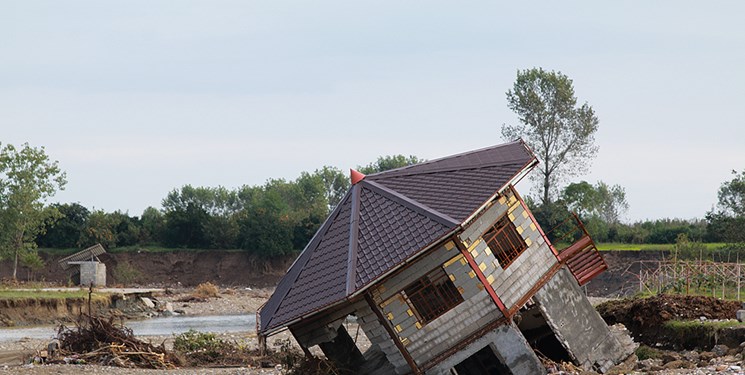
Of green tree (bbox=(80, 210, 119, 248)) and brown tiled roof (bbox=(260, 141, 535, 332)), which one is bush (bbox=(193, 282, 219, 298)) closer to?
green tree (bbox=(80, 210, 119, 248))

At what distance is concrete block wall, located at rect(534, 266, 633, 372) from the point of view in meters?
25.3

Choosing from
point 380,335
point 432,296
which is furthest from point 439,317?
point 380,335

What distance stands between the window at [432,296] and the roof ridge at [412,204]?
1.20 metres

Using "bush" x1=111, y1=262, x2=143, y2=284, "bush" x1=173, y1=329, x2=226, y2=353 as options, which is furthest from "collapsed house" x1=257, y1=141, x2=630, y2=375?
"bush" x1=111, y1=262, x2=143, y2=284

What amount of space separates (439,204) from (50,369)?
12.4 metres

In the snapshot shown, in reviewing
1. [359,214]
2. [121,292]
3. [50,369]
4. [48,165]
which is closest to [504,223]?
[359,214]

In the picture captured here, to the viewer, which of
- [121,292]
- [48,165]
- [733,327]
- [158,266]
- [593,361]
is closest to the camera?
[593,361]

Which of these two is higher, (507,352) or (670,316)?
(507,352)

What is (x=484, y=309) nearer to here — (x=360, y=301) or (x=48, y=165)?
(x=360, y=301)

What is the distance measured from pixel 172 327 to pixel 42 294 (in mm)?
11217

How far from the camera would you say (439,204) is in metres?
24.5

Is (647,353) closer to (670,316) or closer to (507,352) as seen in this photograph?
(670,316)

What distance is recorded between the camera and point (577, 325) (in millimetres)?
25641

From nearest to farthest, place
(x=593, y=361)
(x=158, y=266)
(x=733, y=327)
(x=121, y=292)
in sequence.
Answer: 1. (x=593, y=361)
2. (x=733, y=327)
3. (x=121, y=292)
4. (x=158, y=266)
